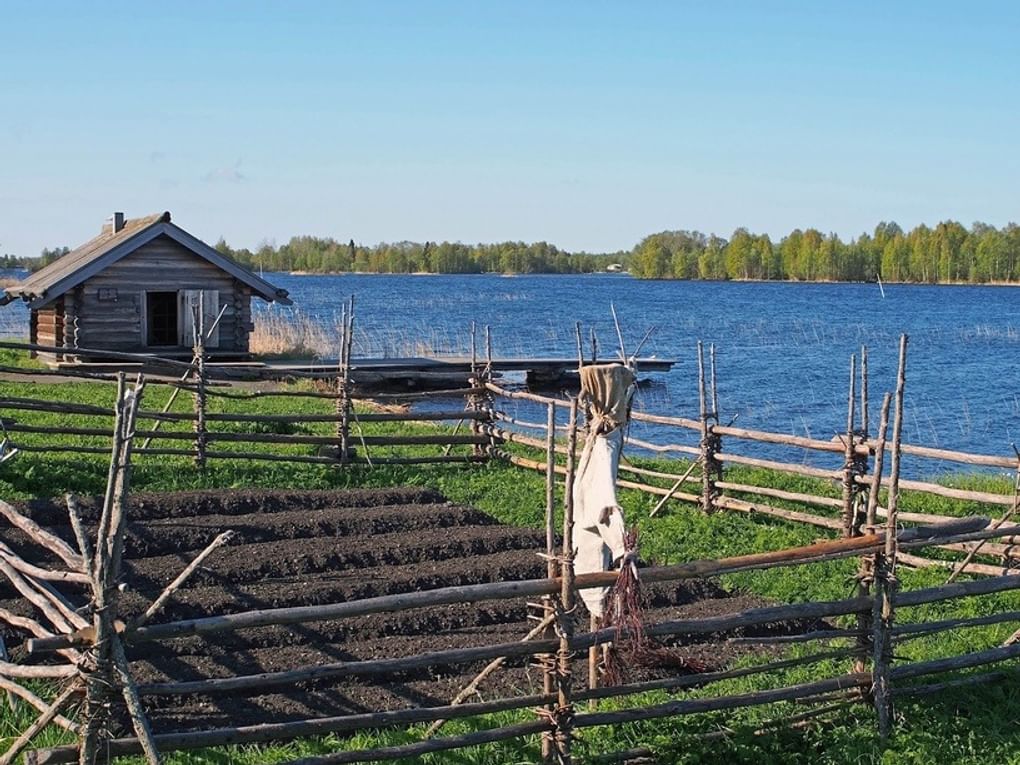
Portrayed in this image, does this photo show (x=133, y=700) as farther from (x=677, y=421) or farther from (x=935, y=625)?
(x=677, y=421)

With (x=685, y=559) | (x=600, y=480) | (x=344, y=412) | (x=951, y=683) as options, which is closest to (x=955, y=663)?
(x=951, y=683)

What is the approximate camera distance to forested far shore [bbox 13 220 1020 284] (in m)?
124

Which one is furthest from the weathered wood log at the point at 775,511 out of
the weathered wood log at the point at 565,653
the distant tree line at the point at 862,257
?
the distant tree line at the point at 862,257

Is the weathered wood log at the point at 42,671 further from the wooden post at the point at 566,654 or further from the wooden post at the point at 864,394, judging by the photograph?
the wooden post at the point at 864,394

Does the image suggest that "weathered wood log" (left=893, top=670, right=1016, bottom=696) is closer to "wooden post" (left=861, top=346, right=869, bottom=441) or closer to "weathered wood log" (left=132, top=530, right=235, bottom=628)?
"wooden post" (left=861, top=346, right=869, bottom=441)

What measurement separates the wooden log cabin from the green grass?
458 cm

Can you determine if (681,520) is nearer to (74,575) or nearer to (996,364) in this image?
(74,575)

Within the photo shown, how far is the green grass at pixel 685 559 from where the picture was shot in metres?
6.71

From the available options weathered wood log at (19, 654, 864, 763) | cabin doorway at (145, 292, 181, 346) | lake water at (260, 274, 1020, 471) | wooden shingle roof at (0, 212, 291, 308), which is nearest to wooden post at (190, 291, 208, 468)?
weathered wood log at (19, 654, 864, 763)

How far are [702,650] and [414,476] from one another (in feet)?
23.4

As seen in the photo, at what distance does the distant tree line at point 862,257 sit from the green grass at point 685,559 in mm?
109247

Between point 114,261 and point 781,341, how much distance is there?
34842 mm

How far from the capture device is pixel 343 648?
29.0 feet

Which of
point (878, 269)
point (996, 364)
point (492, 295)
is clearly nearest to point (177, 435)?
point (996, 364)
